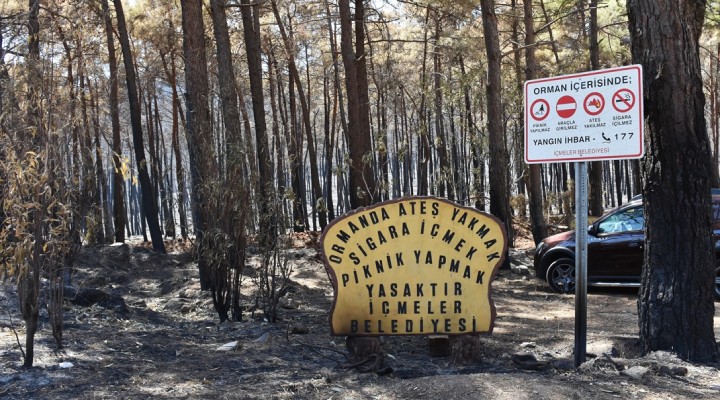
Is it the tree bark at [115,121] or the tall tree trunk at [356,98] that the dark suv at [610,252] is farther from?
the tree bark at [115,121]

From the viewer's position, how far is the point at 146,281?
632 inches

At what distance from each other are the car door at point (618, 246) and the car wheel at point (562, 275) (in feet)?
1.32

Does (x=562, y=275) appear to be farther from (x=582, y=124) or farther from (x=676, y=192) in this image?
(x=582, y=124)

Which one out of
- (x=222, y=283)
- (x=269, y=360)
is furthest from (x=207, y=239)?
(x=269, y=360)

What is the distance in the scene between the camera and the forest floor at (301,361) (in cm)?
500

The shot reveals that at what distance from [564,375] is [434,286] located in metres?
1.40

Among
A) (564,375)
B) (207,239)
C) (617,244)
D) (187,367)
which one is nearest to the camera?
(564,375)

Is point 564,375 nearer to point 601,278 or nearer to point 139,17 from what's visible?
point 601,278

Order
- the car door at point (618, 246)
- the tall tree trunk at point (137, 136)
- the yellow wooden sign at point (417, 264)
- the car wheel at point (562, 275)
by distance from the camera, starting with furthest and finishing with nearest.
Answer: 1. the tall tree trunk at point (137, 136)
2. the car wheel at point (562, 275)
3. the car door at point (618, 246)
4. the yellow wooden sign at point (417, 264)

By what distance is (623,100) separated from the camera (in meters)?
5.38

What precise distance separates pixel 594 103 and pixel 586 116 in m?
0.11

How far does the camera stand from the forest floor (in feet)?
16.4

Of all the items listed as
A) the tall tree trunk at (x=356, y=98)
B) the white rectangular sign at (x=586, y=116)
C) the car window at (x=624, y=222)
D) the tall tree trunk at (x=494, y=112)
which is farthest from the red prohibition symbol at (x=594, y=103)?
Result: the tall tree trunk at (x=494, y=112)

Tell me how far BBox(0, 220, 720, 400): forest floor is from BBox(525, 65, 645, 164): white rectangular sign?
159 centimetres
